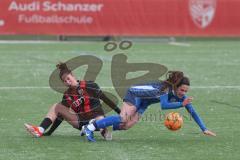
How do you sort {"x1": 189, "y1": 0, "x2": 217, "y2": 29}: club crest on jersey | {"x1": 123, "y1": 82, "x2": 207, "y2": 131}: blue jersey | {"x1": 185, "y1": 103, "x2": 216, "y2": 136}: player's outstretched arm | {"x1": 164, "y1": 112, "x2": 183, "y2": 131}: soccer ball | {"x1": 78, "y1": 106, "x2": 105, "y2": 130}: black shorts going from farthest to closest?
{"x1": 189, "y1": 0, "x2": 217, "y2": 29}: club crest on jersey, {"x1": 78, "y1": 106, "x2": 105, "y2": 130}: black shorts, {"x1": 164, "y1": 112, "x2": 183, "y2": 131}: soccer ball, {"x1": 185, "y1": 103, "x2": 216, "y2": 136}: player's outstretched arm, {"x1": 123, "y1": 82, "x2": 207, "y2": 131}: blue jersey

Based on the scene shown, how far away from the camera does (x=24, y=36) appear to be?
83.3 feet

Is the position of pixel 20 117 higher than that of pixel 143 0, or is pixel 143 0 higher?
pixel 20 117

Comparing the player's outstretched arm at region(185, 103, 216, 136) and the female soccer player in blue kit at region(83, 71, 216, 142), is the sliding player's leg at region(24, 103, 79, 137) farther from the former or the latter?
the player's outstretched arm at region(185, 103, 216, 136)

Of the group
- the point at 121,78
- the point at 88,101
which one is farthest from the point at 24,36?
the point at 88,101

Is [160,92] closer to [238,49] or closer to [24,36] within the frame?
[238,49]

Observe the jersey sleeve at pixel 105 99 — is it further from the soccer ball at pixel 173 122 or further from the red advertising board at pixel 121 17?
the red advertising board at pixel 121 17

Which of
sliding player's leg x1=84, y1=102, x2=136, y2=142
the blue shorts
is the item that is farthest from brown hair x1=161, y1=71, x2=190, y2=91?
sliding player's leg x1=84, y1=102, x2=136, y2=142

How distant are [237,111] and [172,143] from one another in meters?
2.81

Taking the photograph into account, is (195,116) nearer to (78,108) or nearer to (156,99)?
(156,99)

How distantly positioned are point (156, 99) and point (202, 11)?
17050 mm

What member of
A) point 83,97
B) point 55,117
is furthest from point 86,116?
point 55,117

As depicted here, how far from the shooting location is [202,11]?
2503 centimetres

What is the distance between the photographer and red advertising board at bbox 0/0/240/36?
2428 cm

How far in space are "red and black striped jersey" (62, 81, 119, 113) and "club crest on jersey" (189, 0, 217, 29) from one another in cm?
1651
